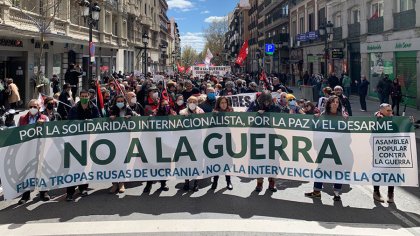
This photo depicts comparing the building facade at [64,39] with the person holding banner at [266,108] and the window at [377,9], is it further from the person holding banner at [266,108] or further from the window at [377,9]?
the window at [377,9]

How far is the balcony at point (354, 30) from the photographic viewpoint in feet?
94.4

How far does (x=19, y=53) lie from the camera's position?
22.6m

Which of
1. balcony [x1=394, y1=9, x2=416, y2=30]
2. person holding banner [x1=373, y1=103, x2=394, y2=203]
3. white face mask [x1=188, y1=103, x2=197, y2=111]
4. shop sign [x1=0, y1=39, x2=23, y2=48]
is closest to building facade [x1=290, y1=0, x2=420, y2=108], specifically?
balcony [x1=394, y1=9, x2=416, y2=30]

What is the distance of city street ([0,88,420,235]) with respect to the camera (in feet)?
18.3

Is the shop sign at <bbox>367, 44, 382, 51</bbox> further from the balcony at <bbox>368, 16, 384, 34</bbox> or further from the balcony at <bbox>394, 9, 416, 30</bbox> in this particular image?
the balcony at <bbox>394, 9, 416, 30</bbox>

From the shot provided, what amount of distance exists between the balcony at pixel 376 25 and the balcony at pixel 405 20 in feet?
5.94

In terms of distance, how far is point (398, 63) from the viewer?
23.2 metres

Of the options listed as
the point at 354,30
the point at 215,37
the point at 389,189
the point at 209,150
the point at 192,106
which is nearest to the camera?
the point at 389,189

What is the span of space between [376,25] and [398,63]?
3720 millimetres

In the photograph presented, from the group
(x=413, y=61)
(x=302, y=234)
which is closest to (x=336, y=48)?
(x=413, y=61)

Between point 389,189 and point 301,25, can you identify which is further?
point 301,25

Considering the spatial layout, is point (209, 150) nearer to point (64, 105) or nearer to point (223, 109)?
point (223, 109)

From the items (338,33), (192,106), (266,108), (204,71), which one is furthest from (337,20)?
(192,106)

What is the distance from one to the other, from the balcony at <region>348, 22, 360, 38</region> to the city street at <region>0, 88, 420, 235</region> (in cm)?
2329
